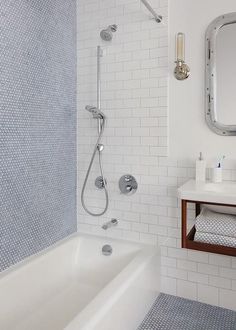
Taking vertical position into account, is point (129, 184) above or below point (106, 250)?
above

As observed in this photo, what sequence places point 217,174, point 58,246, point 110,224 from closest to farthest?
1. point 217,174
2. point 58,246
3. point 110,224

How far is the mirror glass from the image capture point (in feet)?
6.48

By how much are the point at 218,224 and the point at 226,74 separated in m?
1.01

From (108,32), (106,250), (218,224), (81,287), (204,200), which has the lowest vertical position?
(81,287)

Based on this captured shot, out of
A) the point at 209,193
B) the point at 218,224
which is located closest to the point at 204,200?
the point at 209,193

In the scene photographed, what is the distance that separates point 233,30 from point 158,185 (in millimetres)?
1184

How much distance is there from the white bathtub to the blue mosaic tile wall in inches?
5.5

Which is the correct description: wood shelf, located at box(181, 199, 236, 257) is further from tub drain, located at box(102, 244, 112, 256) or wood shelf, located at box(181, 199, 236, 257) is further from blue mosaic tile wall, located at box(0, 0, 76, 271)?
blue mosaic tile wall, located at box(0, 0, 76, 271)

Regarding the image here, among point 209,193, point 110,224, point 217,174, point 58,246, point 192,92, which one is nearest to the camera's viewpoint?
point 209,193

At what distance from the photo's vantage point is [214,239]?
5.67ft

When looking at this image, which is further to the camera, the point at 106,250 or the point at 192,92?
the point at 106,250

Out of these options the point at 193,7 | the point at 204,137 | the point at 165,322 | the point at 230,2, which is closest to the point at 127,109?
the point at 204,137

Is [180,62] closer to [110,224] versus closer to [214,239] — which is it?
[214,239]

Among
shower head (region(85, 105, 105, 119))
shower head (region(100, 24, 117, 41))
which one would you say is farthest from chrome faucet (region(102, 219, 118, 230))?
shower head (region(100, 24, 117, 41))
